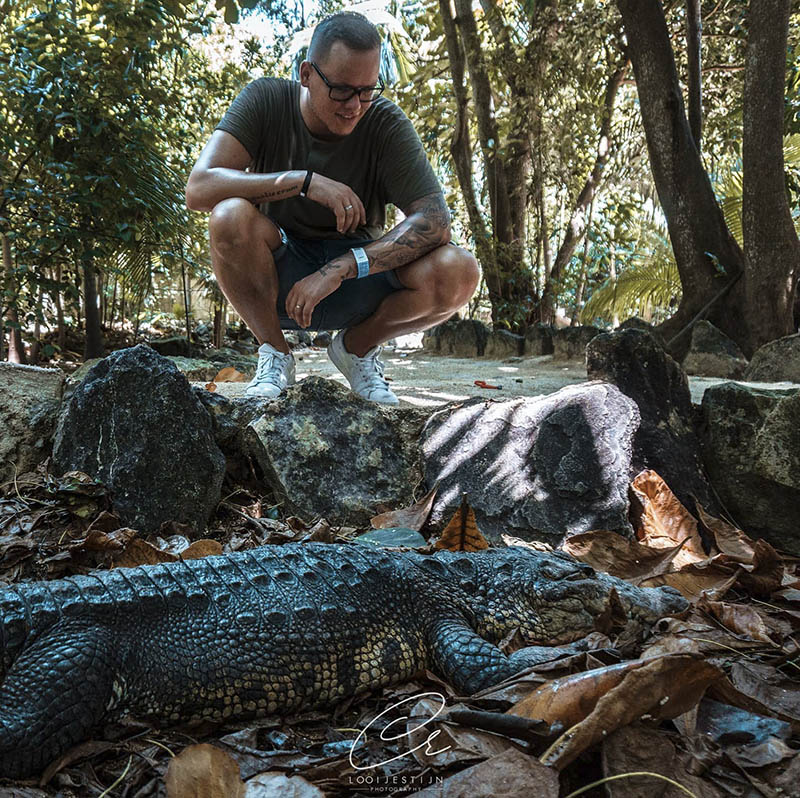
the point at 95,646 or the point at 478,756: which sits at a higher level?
the point at 95,646

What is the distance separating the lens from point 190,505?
8.93ft

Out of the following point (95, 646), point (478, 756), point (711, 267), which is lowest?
point (478, 756)

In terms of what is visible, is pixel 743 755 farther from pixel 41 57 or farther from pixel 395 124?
pixel 41 57

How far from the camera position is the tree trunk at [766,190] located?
568 centimetres

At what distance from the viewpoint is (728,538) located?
2627mm

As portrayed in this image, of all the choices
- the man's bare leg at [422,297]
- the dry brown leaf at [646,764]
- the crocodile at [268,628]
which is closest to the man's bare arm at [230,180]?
the man's bare leg at [422,297]

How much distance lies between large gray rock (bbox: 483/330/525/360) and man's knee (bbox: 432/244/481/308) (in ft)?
15.2

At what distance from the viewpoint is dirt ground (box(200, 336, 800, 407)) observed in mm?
4105

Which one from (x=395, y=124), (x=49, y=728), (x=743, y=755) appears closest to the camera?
(x=743, y=755)

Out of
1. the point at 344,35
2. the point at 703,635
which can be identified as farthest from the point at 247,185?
the point at 703,635

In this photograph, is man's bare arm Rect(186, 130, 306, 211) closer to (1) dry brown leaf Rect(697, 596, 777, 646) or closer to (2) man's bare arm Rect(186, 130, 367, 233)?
(2) man's bare arm Rect(186, 130, 367, 233)

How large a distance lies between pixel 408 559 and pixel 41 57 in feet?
15.9

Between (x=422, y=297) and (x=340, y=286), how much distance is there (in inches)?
16.4

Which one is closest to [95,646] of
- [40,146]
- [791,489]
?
[791,489]
